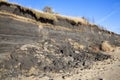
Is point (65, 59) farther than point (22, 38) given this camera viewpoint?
Yes

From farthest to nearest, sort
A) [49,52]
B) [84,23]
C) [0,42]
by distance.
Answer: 1. [84,23]
2. [49,52]
3. [0,42]

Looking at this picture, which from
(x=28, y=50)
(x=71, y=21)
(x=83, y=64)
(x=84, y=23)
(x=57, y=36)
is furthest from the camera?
(x=84, y=23)

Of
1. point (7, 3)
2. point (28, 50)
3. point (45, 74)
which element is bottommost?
point (45, 74)

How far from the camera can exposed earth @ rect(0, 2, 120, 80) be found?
10.8m

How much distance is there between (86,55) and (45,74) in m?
7.33

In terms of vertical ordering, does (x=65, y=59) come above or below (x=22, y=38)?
below

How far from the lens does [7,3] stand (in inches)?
505

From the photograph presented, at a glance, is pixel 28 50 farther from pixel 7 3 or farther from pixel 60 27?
pixel 60 27

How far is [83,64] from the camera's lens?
15086mm

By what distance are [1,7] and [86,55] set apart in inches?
343

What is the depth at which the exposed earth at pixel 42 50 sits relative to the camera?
1075cm

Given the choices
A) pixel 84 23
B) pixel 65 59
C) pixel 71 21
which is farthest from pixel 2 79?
pixel 84 23

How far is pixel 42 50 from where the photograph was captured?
44.1ft

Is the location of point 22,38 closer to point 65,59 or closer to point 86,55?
point 65,59
